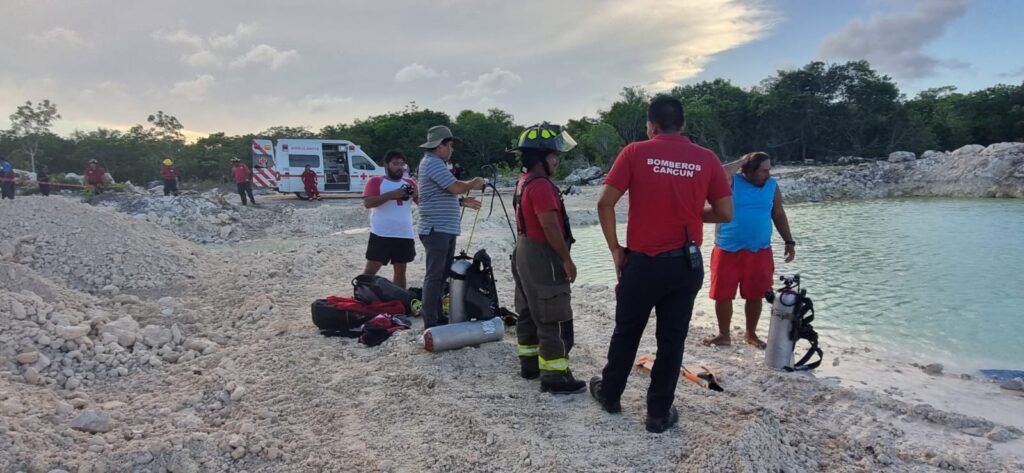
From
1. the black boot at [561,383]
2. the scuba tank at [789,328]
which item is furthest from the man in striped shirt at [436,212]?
A: the scuba tank at [789,328]

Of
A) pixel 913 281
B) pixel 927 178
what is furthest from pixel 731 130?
pixel 913 281

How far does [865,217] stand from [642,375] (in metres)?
17.2

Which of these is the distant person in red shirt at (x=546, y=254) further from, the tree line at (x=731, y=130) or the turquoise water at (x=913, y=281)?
the tree line at (x=731, y=130)

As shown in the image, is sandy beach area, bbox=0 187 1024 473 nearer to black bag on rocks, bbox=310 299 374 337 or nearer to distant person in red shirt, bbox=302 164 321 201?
black bag on rocks, bbox=310 299 374 337

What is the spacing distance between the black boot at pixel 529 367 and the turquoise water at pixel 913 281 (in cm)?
314

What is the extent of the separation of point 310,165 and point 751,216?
19851 millimetres

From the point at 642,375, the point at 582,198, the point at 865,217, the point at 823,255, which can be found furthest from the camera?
the point at 582,198

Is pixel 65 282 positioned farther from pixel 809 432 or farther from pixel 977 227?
pixel 977 227

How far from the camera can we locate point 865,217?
59.0 feet

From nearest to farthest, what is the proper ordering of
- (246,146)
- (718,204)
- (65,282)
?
(718,204), (65,282), (246,146)

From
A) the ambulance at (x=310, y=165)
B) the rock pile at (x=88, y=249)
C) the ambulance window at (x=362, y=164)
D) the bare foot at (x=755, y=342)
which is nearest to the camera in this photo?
the bare foot at (x=755, y=342)

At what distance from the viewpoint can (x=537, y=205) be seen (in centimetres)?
345

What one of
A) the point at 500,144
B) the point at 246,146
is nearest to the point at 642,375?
the point at 500,144

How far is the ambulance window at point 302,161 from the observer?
851 inches
